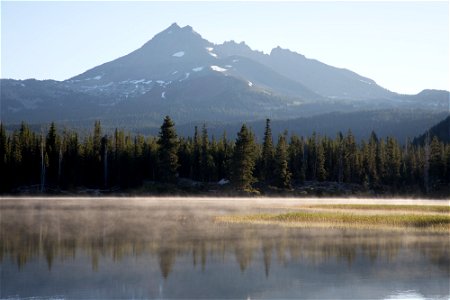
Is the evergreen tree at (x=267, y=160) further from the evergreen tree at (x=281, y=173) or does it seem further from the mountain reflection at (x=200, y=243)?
the mountain reflection at (x=200, y=243)

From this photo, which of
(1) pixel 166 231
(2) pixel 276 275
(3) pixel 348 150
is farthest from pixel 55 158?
(2) pixel 276 275

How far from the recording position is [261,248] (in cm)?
3812

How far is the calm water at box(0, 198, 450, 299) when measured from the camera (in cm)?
2603

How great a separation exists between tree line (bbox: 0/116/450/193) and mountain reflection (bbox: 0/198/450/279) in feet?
220

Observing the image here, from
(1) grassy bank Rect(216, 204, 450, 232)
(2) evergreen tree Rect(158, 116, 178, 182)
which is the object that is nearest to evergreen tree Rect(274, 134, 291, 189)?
(2) evergreen tree Rect(158, 116, 178, 182)

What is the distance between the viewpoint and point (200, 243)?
39.4 m

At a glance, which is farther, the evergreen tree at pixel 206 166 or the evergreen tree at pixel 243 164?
the evergreen tree at pixel 206 166

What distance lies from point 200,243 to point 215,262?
640cm

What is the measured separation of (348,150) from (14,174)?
232 feet

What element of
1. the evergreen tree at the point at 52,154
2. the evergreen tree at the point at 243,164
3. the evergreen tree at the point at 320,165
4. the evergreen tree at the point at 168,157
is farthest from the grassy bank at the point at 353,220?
the evergreen tree at the point at 320,165

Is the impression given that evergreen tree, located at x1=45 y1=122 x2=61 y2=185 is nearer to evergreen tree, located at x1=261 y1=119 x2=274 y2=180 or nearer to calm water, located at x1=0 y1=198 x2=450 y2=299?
evergreen tree, located at x1=261 y1=119 x2=274 y2=180

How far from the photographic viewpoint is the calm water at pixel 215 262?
26031 millimetres

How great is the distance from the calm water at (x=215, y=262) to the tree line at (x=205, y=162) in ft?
230

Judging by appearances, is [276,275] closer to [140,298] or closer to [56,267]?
[140,298]
